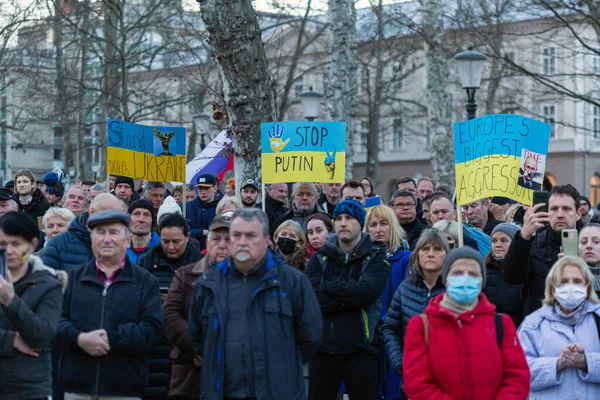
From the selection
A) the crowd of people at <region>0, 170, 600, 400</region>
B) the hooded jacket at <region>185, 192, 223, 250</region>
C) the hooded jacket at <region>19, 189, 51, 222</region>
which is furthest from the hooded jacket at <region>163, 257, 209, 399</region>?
the hooded jacket at <region>19, 189, 51, 222</region>

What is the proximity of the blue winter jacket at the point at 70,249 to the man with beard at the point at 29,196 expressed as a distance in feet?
17.0

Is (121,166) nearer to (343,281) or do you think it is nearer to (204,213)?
(204,213)

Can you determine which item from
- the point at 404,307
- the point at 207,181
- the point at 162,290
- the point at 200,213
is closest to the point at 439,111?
the point at 207,181

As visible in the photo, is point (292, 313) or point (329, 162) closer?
point (292, 313)

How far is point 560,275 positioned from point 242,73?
23.3 ft

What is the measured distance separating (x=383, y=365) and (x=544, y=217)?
75.1 inches

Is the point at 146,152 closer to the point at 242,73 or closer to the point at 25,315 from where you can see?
the point at 242,73

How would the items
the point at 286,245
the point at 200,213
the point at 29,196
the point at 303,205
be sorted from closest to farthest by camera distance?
the point at 286,245 → the point at 303,205 → the point at 29,196 → the point at 200,213

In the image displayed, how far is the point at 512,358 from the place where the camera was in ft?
20.7

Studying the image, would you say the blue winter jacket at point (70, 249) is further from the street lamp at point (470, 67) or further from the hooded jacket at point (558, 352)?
the street lamp at point (470, 67)

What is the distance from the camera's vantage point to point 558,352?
7.07 m

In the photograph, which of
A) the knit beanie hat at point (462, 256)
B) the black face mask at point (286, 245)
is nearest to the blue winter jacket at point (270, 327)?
the knit beanie hat at point (462, 256)

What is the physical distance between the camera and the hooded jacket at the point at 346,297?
8000mm

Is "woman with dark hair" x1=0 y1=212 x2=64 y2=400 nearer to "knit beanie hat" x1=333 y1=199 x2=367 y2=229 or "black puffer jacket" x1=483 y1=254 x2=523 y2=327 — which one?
"knit beanie hat" x1=333 y1=199 x2=367 y2=229
